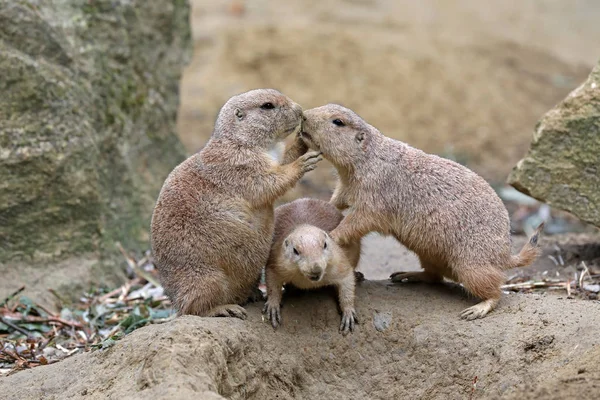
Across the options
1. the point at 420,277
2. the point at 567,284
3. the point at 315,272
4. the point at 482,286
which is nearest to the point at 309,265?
the point at 315,272

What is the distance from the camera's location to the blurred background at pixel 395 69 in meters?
16.3

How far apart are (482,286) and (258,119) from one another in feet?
7.01

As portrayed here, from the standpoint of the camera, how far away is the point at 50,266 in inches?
306

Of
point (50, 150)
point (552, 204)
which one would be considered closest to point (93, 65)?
point (50, 150)

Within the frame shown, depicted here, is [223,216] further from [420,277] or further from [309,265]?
[420,277]

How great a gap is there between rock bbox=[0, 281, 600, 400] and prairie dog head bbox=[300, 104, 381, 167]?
1074mm

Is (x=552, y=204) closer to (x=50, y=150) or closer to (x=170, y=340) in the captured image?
(x=170, y=340)

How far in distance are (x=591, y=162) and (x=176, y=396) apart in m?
4.40

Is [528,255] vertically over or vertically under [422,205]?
under

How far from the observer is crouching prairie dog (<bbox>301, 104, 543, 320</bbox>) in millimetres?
6211

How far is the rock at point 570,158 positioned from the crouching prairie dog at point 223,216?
2347 mm

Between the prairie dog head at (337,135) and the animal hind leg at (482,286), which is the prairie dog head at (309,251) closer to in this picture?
the prairie dog head at (337,135)

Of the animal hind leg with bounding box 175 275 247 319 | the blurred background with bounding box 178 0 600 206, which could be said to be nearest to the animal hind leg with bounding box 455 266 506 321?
the animal hind leg with bounding box 175 275 247 319

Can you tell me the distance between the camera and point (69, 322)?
23.6 ft
